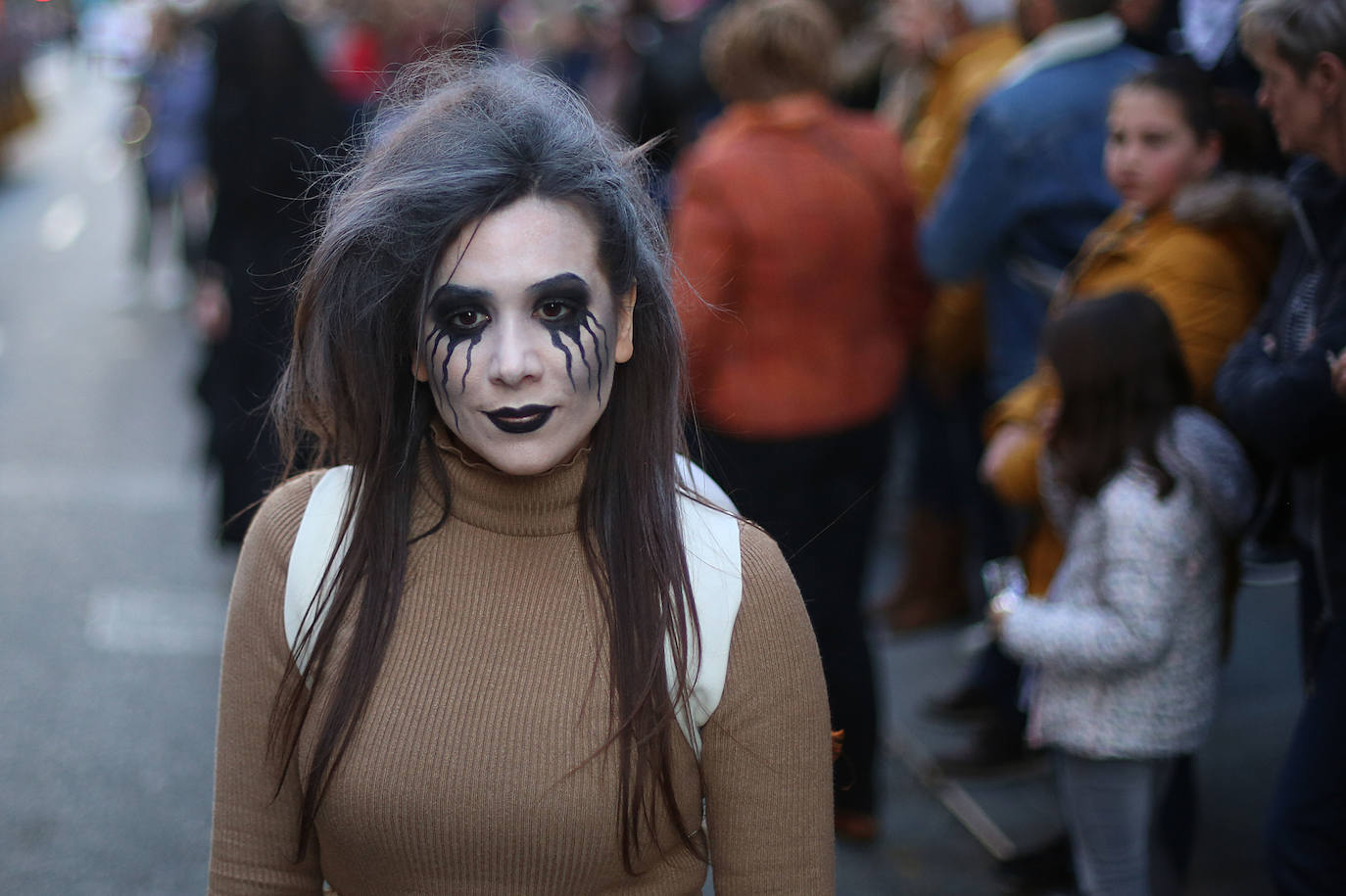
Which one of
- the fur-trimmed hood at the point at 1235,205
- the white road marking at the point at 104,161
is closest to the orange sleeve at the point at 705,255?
the fur-trimmed hood at the point at 1235,205

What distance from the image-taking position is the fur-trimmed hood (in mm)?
2910

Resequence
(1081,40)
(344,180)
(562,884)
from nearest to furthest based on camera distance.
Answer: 1. (562,884)
2. (344,180)
3. (1081,40)

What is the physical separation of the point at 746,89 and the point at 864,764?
5.94 feet

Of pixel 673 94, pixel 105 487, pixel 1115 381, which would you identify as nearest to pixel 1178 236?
pixel 1115 381

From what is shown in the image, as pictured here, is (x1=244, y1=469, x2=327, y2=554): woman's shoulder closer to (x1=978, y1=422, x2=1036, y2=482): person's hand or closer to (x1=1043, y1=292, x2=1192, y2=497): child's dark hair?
(x1=1043, y1=292, x2=1192, y2=497): child's dark hair

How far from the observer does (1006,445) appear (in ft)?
10.3

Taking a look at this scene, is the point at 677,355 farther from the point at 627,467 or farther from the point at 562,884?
the point at 562,884

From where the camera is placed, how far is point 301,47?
4.43m

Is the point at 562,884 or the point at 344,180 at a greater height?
the point at 344,180

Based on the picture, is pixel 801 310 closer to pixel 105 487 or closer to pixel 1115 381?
pixel 1115 381

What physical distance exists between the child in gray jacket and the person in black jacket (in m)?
0.15

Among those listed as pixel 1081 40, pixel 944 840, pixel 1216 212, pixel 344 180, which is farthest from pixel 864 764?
pixel 344 180

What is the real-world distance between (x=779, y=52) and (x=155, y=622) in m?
3.05

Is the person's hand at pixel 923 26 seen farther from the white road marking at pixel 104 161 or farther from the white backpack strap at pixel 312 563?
the white road marking at pixel 104 161
